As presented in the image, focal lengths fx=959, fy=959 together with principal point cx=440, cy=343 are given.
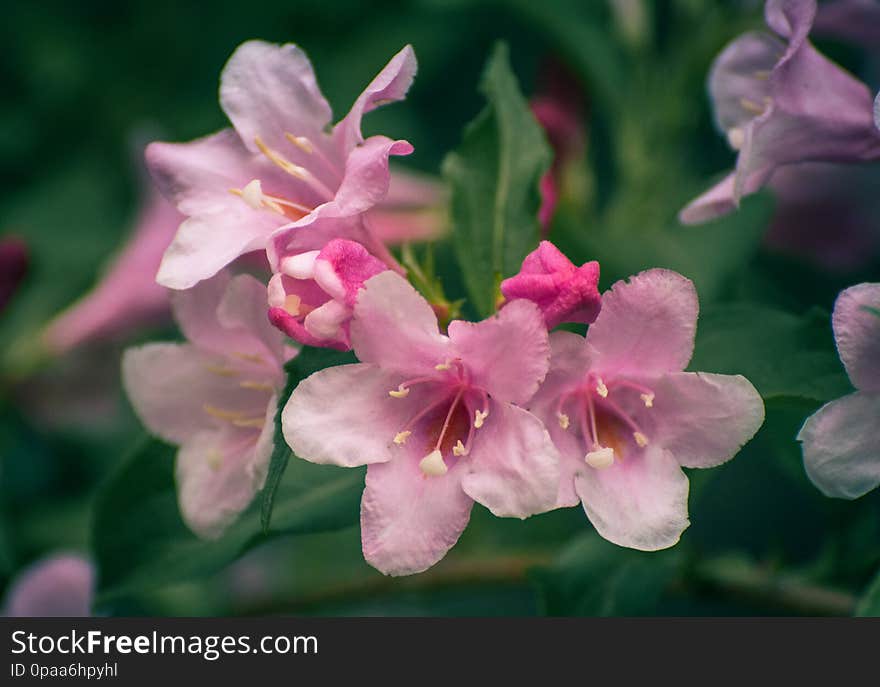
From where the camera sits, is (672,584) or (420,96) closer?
(672,584)

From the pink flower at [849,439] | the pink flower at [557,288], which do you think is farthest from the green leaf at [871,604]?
the pink flower at [557,288]

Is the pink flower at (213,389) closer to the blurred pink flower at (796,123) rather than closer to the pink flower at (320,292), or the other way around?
the pink flower at (320,292)

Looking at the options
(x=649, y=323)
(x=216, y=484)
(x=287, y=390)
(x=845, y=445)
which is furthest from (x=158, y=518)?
(x=845, y=445)

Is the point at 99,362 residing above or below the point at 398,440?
below

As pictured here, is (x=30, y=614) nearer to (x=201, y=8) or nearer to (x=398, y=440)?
(x=398, y=440)

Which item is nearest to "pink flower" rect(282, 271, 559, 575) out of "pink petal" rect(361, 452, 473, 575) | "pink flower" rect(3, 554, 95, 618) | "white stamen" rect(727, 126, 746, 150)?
"pink petal" rect(361, 452, 473, 575)

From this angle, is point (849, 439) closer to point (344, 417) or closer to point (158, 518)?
point (344, 417)

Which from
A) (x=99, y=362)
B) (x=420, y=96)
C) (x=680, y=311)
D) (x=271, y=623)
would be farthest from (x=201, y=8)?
(x=680, y=311)

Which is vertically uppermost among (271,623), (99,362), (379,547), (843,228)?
(379,547)
